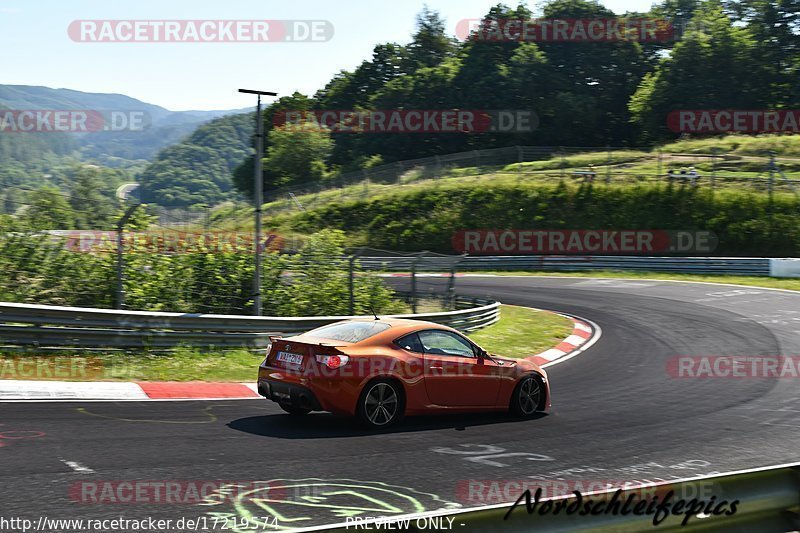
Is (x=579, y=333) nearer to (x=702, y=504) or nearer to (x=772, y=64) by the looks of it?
(x=702, y=504)

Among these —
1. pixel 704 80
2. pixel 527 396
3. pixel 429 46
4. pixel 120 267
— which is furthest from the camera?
pixel 429 46

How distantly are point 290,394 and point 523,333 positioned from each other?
33.8 ft

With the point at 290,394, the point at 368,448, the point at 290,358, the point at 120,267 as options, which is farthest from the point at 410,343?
the point at 120,267

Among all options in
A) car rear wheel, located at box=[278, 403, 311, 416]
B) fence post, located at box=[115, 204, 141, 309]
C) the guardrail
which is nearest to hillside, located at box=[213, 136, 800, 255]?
fence post, located at box=[115, 204, 141, 309]

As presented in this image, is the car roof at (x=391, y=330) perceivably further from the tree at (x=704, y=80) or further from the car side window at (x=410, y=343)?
the tree at (x=704, y=80)

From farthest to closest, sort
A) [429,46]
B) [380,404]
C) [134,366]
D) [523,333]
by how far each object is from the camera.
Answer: [429,46] → [523,333] → [134,366] → [380,404]

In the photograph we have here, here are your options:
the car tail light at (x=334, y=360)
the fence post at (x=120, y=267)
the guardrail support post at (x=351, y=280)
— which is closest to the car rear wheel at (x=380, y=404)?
the car tail light at (x=334, y=360)

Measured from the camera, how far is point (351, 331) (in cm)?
955

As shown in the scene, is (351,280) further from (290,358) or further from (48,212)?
(290,358)

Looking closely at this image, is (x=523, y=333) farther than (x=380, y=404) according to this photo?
Yes

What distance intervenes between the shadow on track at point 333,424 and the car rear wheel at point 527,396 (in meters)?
0.13

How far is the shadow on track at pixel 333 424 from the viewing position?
8.74 meters

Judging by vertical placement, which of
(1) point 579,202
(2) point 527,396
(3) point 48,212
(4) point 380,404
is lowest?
(2) point 527,396

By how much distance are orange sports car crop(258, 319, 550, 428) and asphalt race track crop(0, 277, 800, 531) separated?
259 millimetres
